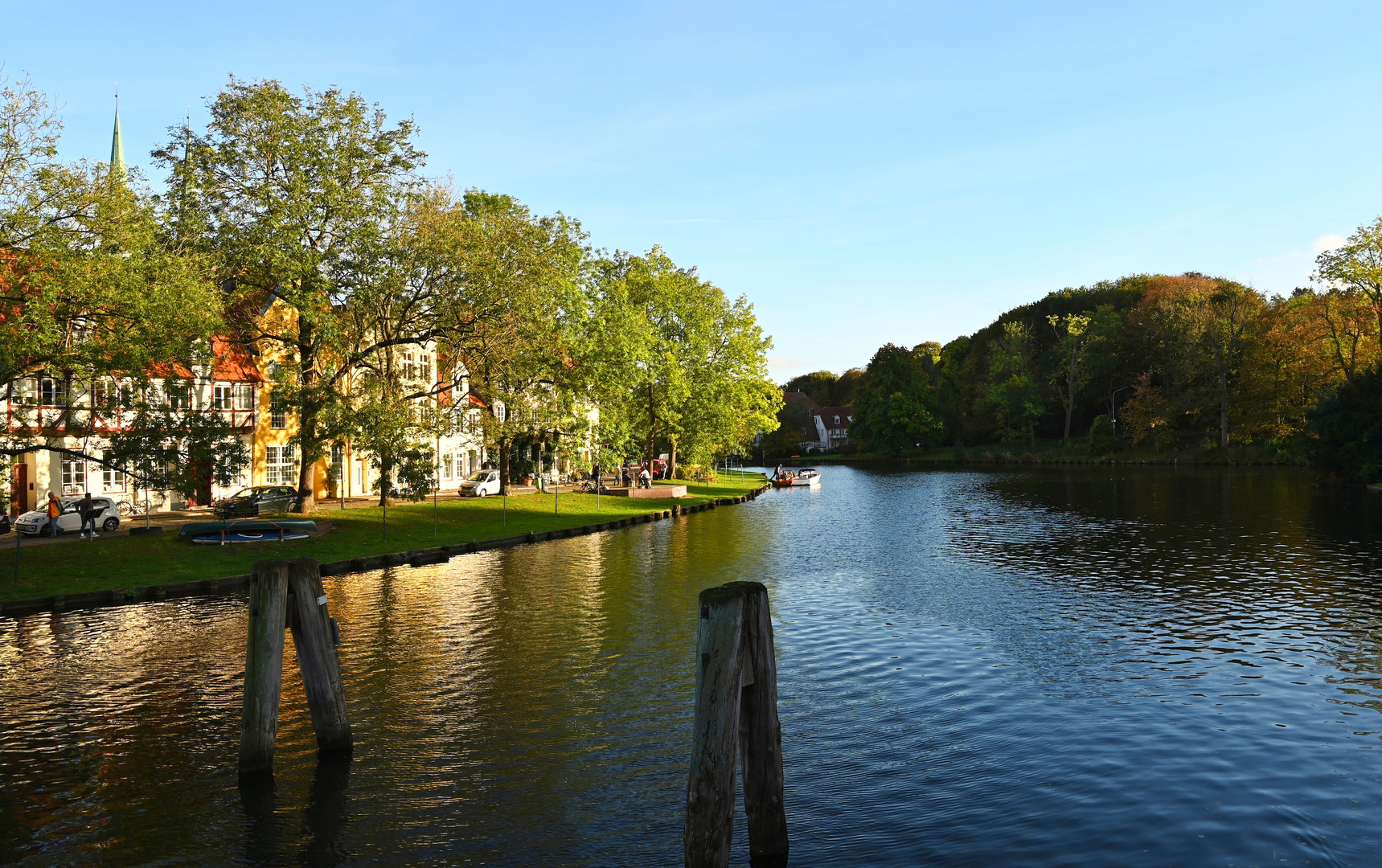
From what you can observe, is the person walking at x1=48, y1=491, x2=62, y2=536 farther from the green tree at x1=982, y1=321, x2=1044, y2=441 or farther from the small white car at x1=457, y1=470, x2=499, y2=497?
the green tree at x1=982, y1=321, x2=1044, y2=441

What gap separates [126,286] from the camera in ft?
86.1

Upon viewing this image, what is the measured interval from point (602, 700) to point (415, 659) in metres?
5.00

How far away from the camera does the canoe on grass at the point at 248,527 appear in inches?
1324

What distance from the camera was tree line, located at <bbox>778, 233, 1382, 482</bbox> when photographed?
74.1m

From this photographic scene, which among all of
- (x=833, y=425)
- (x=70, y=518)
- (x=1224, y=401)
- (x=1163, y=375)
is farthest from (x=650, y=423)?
(x=833, y=425)

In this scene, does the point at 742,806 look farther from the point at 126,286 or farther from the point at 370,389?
the point at 370,389

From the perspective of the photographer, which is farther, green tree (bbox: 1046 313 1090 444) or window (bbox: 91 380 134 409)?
green tree (bbox: 1046 313 1090 444)

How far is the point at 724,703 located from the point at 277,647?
5.93 metres

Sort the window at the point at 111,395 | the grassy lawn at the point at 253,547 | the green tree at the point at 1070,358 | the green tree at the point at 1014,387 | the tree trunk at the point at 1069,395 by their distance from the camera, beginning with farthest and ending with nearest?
the green tree at the point at 1014,387
the green tree at the point at 1070,358
the tree trunk at the point at 1069,395
the grassy lawn at the point at 253,547
the window at the point at 111,395

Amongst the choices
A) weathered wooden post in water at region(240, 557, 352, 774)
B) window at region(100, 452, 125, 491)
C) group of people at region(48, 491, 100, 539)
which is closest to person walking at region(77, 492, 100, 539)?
group of people at region(48, 491, 100, 539)

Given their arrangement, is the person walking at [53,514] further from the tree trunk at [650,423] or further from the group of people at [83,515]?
the tree trunk at [650,423]

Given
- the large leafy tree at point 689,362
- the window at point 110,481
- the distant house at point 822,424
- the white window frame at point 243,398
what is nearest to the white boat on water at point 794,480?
the large leafy tree at point 689,362

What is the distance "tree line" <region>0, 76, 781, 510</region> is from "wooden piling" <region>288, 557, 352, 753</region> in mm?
17354

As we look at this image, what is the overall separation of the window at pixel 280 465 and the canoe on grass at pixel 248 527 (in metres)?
17.6
